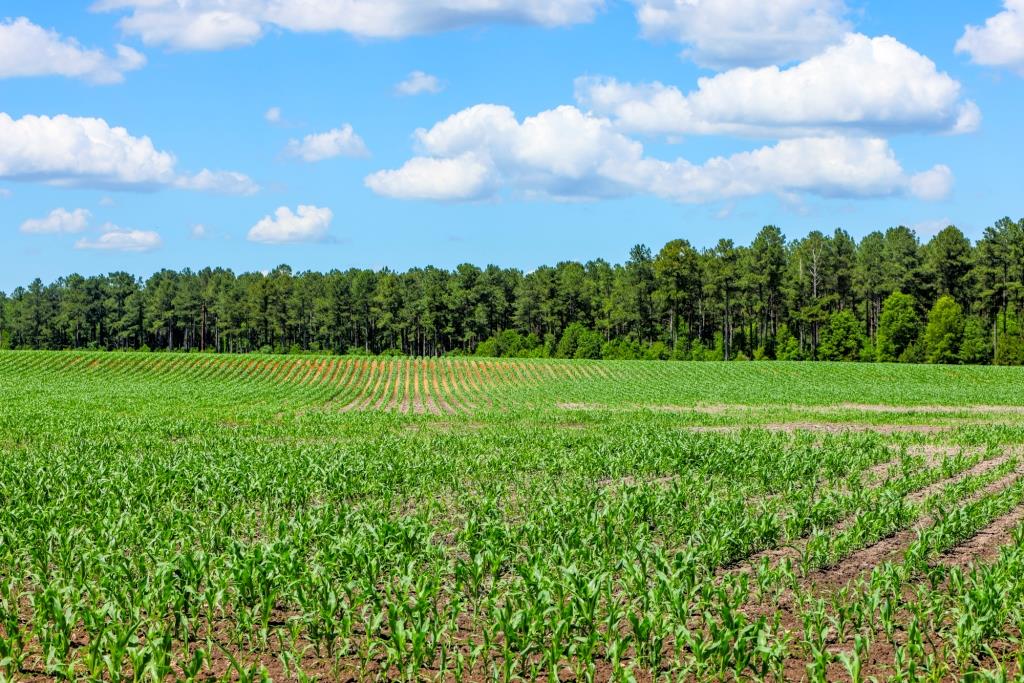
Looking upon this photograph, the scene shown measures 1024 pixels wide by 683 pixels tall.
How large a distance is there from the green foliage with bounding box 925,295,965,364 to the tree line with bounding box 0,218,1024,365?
0.14 meters

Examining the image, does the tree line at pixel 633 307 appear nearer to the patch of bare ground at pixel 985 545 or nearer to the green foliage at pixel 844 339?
the green foliage at pixel 844 339

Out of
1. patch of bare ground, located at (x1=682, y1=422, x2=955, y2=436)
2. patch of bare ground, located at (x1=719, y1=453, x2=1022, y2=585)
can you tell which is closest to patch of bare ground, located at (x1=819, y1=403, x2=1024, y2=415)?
patch of bare ground, located at (x1=682, y1=422, x2=955, y2=436)

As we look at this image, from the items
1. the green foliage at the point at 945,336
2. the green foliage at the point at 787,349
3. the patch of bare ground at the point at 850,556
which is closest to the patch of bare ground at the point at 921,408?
the patch of bare ground at the point at 850,556

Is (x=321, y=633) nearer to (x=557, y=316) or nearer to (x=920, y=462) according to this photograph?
(x=920, y=462)

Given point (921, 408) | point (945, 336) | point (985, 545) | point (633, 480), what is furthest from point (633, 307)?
point (985, 545)

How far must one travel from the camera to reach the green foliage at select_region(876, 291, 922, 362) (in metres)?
92.6

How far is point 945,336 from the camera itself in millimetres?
88312

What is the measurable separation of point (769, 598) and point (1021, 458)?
53.0ft

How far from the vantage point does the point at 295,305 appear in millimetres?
140125

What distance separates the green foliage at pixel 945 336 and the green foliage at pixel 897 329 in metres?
3.14

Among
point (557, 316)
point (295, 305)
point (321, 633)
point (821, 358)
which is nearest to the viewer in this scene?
point (321, 633)

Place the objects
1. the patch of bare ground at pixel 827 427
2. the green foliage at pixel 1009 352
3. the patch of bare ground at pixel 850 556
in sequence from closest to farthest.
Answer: the patch of bare ground at pixel 850 556, the patch of bare ground at pixel 827 427, the green foliage at pixel 1009 352

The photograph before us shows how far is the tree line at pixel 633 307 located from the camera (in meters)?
97.1

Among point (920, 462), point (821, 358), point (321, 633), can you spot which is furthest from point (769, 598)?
point (821, 358)
